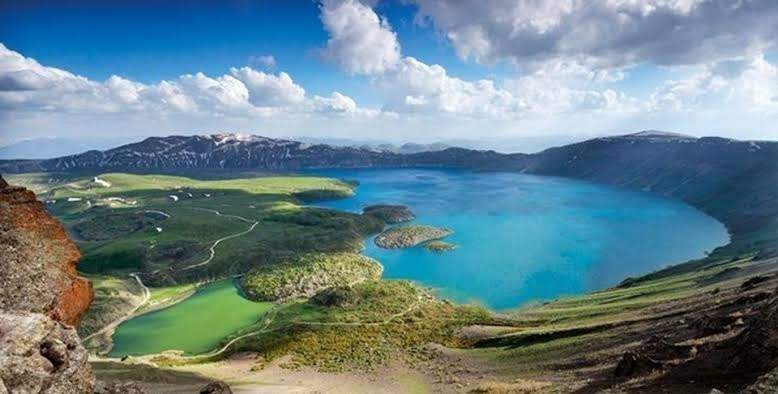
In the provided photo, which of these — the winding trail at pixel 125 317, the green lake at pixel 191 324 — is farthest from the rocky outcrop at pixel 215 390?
the winding trail at pixel 125 317

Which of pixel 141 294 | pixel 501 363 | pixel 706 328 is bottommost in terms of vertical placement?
pixel 141 294

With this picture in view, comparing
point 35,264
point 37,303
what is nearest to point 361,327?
point 35,264

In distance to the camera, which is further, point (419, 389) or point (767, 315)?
point (419, 389)

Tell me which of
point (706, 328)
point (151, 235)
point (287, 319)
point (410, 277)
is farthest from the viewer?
point (151, 235)

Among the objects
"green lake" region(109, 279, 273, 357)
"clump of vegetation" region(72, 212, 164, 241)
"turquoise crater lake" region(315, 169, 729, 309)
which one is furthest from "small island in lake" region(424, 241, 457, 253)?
"clump of vegetation" region(72, 212, 164, 241)

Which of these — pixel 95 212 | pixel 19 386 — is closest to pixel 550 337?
pixel 19 386

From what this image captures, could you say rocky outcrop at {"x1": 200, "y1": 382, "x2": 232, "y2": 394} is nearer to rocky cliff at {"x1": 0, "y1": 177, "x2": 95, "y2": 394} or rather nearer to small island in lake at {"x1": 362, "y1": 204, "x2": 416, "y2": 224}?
rocky cliff at {"x1": 0, "y1": 177, "x2": 95, "y2": 394}

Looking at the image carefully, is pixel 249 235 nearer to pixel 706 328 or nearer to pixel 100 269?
pixel 100 269

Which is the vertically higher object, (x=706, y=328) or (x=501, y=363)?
(x=706, y=328)

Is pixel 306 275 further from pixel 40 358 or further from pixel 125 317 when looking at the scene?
pixel 40 358
